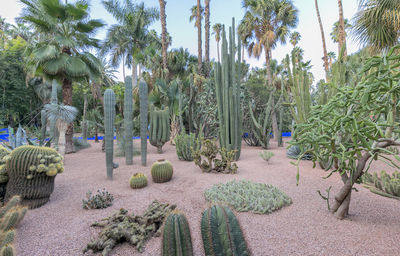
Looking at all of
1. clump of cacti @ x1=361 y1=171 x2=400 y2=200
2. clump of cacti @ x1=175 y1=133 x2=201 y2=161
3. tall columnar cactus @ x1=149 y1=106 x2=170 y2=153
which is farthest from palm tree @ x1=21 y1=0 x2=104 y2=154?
clump of cacti @ x1=361 y1=171 x2=400 y2=200

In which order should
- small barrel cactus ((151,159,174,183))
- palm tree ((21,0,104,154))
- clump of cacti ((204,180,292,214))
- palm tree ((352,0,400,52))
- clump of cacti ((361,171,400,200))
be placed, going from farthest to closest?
palm tree ((21,0,104,154)), palm tree ((352,0,400,52)), small barrel cactus ((151,159,174,183)), clump of cacti ((204,180,292,214)), clump of cacti ((361,171,400,200))

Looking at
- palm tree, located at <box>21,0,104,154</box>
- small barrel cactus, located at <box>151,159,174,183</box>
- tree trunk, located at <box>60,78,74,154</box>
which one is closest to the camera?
small barrel cactus, located at <box>151,159,174,183</box>

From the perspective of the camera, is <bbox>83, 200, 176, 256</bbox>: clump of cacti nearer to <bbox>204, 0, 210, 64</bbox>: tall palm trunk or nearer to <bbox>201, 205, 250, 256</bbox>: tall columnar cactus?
<bbox>201, 205, 250, 256</bbox>: tall columnar cactus

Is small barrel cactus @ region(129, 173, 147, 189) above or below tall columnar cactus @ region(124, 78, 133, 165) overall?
below

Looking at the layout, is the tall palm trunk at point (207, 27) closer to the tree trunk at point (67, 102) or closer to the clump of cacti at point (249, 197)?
the tree trunk at point (67, 102)

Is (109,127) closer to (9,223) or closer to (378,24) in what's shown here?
(9,223)

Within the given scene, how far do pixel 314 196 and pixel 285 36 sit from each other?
1649 cm

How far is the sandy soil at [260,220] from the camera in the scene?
219 cm

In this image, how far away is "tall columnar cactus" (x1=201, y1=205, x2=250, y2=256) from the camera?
1.55m

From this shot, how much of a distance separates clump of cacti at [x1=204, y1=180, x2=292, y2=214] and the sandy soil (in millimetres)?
125

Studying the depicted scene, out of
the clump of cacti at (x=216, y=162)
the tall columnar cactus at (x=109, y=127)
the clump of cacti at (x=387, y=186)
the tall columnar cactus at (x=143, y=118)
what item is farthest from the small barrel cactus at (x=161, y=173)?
the clump of cacti at (x=387, y=186)

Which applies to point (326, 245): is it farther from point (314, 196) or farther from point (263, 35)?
point (263, 35)

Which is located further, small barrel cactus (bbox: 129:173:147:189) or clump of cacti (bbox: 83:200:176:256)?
small barrel cactus (bbox: 129:173:147:189)

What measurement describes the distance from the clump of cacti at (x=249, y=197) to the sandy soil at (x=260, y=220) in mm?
125
